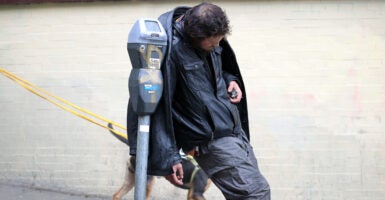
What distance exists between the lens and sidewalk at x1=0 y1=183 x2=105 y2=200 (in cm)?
694

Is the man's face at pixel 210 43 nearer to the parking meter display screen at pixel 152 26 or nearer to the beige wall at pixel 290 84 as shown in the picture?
the parking meter display screen at pixel 152 26

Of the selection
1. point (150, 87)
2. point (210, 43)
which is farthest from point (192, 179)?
point (150, 87)

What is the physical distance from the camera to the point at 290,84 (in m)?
6.73

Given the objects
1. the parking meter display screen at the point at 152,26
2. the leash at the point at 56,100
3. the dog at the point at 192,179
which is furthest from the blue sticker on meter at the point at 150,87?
the leash at the point at 56,100

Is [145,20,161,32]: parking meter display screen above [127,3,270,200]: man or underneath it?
above

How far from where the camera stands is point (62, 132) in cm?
716

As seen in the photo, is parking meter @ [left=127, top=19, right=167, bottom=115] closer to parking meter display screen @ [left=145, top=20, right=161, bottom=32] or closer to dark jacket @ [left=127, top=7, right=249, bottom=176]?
parking meter display screen @ [left=145, top=20, right=161, bottom=32]

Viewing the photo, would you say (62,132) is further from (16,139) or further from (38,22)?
(38,22)

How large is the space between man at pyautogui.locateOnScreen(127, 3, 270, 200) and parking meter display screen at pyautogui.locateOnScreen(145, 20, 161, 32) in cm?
16

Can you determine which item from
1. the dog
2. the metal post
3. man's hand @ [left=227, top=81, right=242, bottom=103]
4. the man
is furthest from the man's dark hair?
the dog

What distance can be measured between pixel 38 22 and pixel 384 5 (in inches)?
169

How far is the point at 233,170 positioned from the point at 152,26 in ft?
3.41

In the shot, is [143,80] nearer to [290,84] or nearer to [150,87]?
[150,87]

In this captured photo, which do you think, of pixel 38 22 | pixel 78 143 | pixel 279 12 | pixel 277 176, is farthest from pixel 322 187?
pixel 38 22
